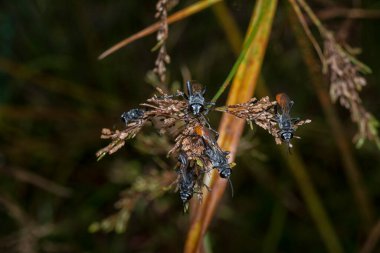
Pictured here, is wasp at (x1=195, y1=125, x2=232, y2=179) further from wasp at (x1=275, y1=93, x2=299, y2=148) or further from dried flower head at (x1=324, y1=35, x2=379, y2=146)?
dried flower head at (x1=324, y1=35, x2=379, y2=146)

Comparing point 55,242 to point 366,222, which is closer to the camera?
point 366,222

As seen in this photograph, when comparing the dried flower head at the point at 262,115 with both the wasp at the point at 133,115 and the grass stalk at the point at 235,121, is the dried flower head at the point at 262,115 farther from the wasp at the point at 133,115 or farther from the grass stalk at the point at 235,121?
the grass stalk at the point at 235,121

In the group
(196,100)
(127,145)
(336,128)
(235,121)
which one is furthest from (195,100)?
(127,145)

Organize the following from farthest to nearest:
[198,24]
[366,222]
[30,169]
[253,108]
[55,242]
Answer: [198,24] → [30,169] → [55,242] → [366,222] → [253,108]

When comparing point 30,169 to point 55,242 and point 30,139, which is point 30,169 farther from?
point 55,242

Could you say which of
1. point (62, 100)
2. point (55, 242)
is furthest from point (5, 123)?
point (55, 242)

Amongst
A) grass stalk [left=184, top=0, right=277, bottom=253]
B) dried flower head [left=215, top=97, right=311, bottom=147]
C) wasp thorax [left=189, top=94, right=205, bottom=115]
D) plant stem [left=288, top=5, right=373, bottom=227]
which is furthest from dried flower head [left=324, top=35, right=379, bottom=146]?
wasp thorax [left=189, top=94, right=205, bottom=115]
